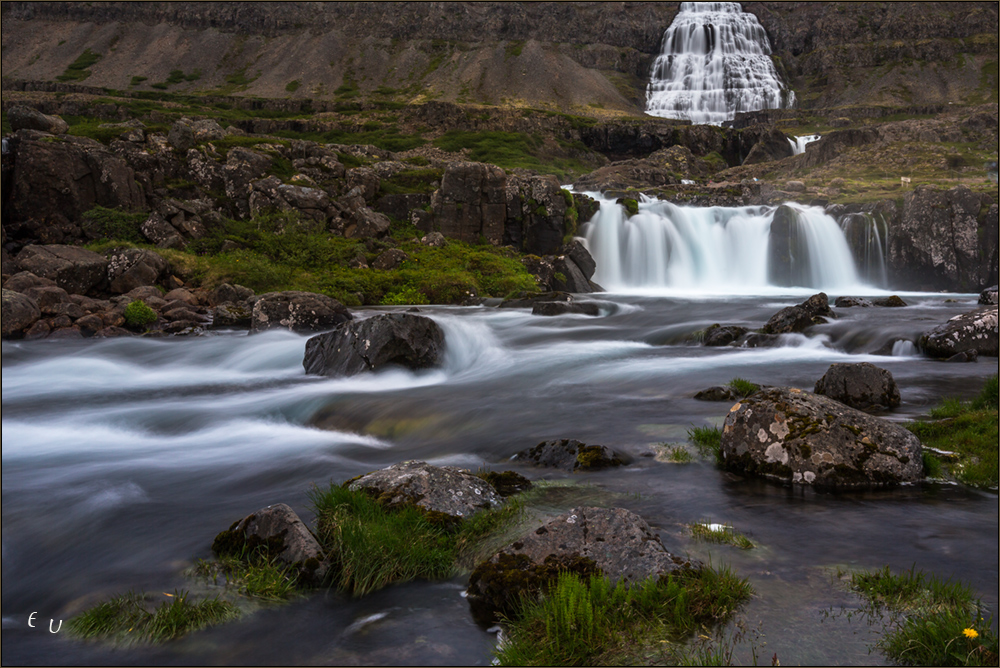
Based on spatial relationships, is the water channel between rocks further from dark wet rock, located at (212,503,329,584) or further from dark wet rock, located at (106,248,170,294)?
dark wet rock, located at (106,248,170,294)

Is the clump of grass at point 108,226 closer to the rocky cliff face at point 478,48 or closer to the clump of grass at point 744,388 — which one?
the clump of grass at point 744,388

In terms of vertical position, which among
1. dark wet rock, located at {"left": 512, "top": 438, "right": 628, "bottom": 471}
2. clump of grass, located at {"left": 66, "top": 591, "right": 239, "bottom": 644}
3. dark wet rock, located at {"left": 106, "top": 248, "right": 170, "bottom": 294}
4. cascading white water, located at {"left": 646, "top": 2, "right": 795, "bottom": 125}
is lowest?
clump of grass, located at {"left": 66, "top": 591, "right": 239, "bottom": 644}

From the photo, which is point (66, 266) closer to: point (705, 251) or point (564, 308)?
point (564, 308)

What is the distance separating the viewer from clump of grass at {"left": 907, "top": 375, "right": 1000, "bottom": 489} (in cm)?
634

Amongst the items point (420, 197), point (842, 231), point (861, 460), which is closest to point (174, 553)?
point (861, 460)

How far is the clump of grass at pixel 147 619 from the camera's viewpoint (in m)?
4.14

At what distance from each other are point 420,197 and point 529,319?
14.7 meters

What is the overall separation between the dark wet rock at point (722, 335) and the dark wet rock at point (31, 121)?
97.6 feet

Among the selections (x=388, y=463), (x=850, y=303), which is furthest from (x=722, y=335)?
(x=388, y=463)

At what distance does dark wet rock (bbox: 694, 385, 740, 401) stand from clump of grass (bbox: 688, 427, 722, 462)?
2284 mm

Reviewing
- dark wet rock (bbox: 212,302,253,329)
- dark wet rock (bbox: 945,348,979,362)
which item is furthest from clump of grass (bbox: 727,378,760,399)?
dark wet rock (bbox: 212,302,253,329)

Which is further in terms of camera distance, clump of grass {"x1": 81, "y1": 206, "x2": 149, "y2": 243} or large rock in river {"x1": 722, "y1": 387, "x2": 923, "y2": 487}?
clump of grass {"x1": 81, "y1": 206, "x2": 149, "y2": 243}

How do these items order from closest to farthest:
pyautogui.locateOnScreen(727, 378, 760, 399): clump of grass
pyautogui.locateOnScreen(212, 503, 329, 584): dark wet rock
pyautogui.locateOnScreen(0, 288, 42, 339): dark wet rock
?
1. pyautogui.locateOnScreen(212, 503, 329, 584): dark wet rock
2. pyautogui.locateOnScreen(727, 378, 760, 399): clump of grass
3. pyautogui.locateOnScreen(0, 288, 42, 339): dark wet rock

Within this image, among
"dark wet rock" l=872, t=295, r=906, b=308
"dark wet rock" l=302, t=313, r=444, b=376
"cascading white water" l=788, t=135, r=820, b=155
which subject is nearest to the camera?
"dark wet rock" l=302, t=313, r=444, b=376
